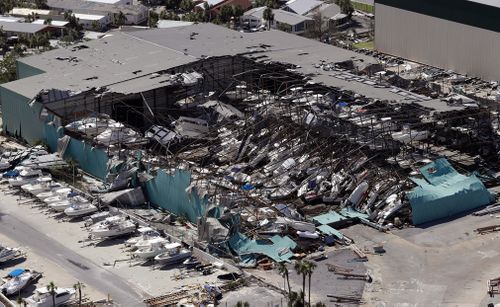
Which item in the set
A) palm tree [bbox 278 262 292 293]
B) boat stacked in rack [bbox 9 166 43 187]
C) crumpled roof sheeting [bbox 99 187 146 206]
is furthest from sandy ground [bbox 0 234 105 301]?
palm tree [bbox 278 262 292 293]

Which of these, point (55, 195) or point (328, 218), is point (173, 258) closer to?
point (328, 218)

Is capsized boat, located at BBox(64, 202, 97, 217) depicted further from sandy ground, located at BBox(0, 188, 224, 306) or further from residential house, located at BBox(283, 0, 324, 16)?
residential house, located at BBox(283, 0, 324, 16)

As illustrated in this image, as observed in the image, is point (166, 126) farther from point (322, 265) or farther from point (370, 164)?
point (322, 265)

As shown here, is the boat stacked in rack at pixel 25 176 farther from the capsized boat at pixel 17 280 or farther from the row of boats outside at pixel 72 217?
the capsized boat at pixel 17 280

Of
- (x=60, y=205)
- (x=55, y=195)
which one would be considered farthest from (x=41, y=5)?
(x=60, y=205)

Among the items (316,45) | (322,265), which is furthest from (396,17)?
(322,265)

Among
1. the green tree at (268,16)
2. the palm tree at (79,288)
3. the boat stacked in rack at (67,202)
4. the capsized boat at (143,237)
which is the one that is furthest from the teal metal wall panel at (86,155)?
the green tree at (268,16)

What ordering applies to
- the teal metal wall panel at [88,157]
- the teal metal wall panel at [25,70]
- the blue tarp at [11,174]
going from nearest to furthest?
the blue tarp at [11,174] → the teal metal wall panel at [88,157] → the teal metal wall panel at [25,70]
